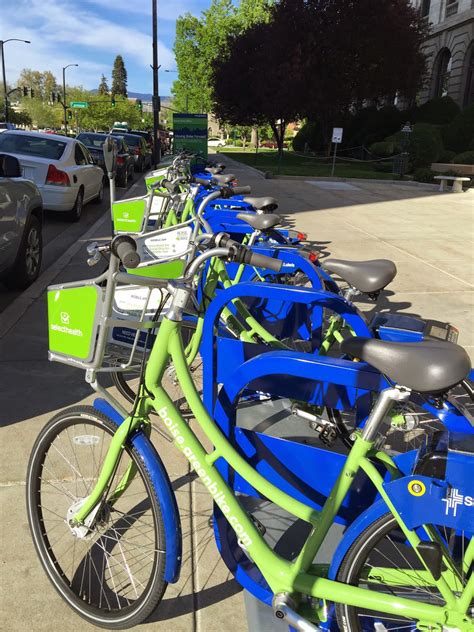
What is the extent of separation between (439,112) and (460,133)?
16.7ft

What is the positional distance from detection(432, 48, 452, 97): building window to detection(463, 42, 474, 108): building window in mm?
2771

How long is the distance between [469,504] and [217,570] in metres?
1.30

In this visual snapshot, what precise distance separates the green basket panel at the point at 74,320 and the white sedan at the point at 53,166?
28.5 ft

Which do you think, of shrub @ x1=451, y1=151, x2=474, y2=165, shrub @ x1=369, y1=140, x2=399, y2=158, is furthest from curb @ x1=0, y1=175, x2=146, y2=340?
shrub @ x1=369, y1=140, x2=399, y2=158

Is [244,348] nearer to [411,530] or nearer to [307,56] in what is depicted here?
[411,530]

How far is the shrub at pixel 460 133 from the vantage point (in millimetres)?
27656

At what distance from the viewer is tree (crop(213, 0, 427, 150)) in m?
28.8

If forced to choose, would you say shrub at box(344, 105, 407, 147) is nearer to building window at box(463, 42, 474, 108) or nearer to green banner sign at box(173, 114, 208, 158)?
building window at box(463, 42, 474, 108)

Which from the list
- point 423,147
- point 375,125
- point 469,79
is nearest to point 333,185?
point 423,147

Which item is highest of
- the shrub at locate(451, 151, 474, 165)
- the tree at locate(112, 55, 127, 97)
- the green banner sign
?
the tree at locate(112, 55, 127, 97)

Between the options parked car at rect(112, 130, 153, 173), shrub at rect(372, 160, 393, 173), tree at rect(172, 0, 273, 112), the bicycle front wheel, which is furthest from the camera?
tree at rect(172, 0, 273, 112)

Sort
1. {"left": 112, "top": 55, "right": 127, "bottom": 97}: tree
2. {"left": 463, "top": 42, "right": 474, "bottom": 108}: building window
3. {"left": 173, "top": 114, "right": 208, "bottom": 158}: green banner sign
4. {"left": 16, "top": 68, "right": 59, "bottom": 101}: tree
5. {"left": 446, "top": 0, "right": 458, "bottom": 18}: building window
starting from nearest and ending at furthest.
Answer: {"left": 173, "top": 114, "right": 208, "bottom": 158}: green banner sign, {"left": 463, "top": 42, "right": 474, "bottom": 108}: building window, {"left": 446, "top": 0, "right": 458, "bottom": 18}: building window, {"left": 16, "top": 68, "right": 59, "bottom": 101}: tree, {"left": 112, "top": 55, "right": 127, "bottom": 97}: tree

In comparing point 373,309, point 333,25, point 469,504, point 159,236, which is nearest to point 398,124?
point 333,25

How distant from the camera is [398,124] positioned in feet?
115
